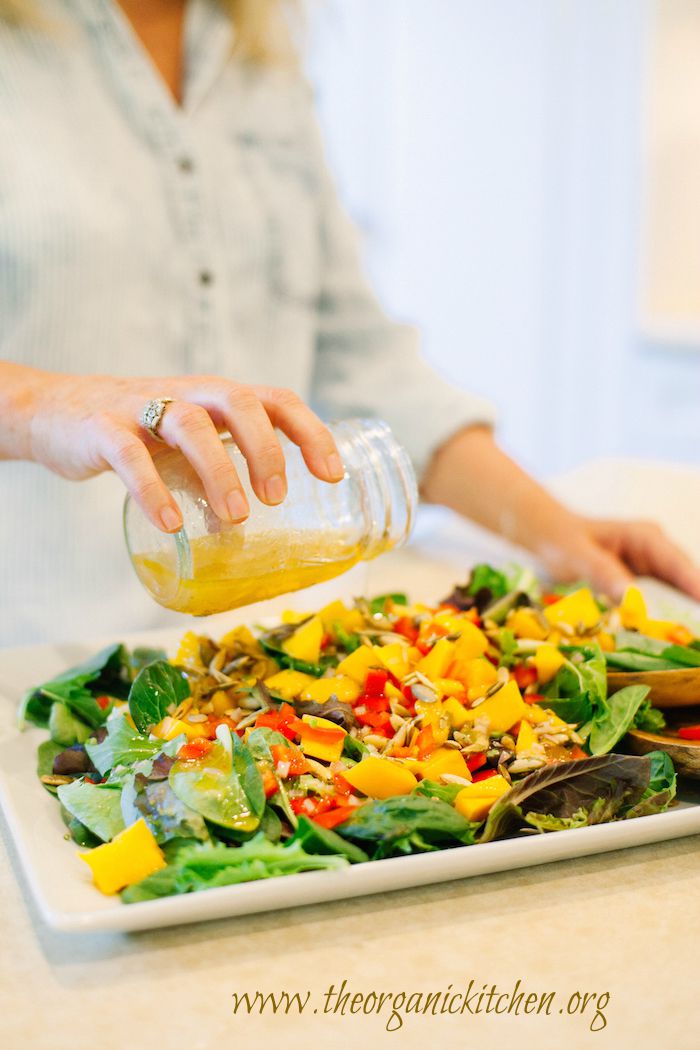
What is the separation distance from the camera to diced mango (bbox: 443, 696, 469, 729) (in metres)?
0.90

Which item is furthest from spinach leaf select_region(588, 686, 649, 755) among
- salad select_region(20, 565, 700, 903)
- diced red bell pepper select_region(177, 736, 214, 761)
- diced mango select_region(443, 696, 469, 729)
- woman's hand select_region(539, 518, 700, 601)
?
woman's hand select_region(539, 518, 700, 601)

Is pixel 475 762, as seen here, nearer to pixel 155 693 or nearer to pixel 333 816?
pixel 333 816

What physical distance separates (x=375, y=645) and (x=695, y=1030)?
0.46 m

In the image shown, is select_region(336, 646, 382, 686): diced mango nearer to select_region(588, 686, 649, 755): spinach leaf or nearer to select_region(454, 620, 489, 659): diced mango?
select_region(454, 620, 489, 659): diced mango

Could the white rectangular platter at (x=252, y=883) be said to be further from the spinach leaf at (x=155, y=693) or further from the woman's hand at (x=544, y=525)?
the woman's hand at (x=544, y=525)

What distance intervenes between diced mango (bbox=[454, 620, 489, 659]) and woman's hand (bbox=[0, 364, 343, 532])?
178mm

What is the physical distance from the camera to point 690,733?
0.93m

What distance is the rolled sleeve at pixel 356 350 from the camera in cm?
176

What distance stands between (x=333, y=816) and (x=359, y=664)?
0.19 metres

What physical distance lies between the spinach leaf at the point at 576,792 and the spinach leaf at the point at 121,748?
25 centimetres

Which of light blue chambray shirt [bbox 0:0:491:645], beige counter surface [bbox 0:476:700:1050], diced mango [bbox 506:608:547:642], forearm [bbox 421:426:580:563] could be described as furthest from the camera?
forearm [bbox 421:426:580:563]

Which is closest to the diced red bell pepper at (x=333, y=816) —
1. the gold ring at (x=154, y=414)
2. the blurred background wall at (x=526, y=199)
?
the gold ring at (x=154, y=414)

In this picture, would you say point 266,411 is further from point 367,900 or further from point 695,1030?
point 695,1030

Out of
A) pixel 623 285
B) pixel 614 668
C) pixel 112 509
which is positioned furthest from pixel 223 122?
pixel 623 285
